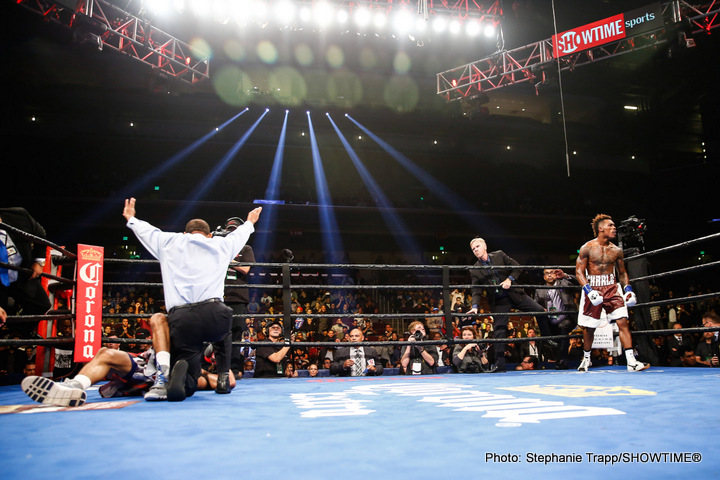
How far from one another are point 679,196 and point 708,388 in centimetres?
1604

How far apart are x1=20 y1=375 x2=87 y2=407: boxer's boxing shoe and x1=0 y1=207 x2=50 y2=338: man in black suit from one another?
1.47 metres

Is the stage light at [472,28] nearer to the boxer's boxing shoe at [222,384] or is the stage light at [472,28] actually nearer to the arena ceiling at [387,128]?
the arena ceiling at [387,128]

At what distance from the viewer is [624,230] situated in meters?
4.82

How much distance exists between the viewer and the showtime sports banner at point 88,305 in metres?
3.44

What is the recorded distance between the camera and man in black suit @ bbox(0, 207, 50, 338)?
3.15 meters

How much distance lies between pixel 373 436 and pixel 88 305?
297 cm

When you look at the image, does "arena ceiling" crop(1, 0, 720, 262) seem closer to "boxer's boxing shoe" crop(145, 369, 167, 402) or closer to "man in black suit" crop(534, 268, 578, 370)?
"man in black suit" crop(534, 268, 578, 370)

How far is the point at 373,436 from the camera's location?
52.2 inches

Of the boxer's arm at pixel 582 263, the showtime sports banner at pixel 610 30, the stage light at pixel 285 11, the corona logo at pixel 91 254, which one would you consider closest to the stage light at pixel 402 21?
the stage light at pixel 285 11

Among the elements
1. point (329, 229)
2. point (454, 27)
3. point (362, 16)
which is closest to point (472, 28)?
point (454, 27)

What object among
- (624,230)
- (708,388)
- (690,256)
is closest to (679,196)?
(690,256)

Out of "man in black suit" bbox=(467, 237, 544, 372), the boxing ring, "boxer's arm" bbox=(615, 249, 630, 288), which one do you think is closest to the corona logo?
the boxing ring

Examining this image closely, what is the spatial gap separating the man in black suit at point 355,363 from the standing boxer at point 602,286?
5.96 feet

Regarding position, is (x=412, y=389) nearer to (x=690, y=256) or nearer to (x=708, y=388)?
(x=708, y=388)
